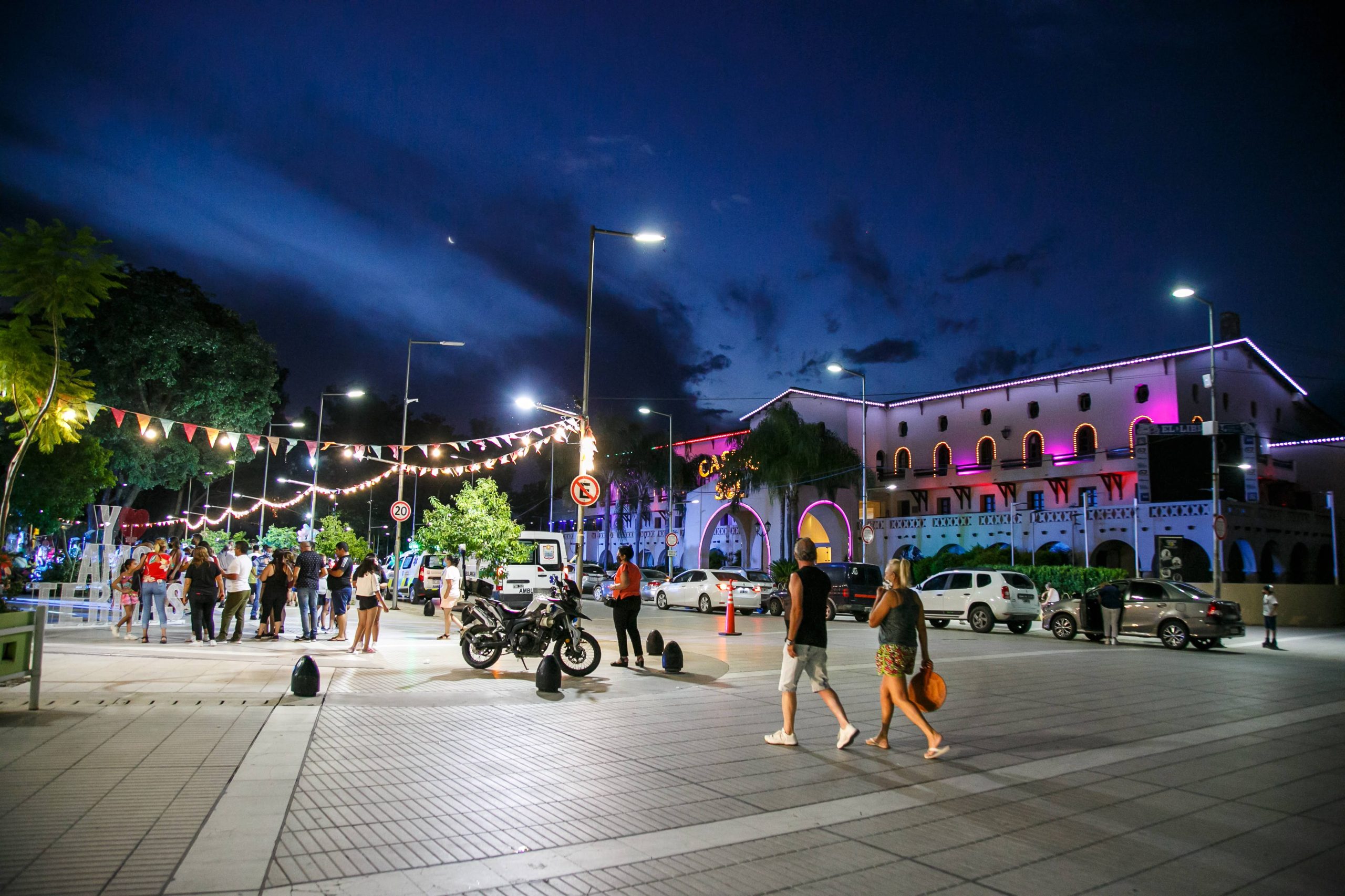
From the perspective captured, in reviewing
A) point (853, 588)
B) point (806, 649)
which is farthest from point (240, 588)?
point (853, 588)

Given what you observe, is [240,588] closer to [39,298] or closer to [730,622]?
[39,298]

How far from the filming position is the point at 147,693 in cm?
995

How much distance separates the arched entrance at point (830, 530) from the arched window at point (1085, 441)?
1277 cm

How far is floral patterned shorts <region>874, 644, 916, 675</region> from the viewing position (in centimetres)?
762

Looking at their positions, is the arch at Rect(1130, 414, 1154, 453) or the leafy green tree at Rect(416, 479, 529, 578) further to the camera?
the arch at Rect(1130, 414, 1154, 453)

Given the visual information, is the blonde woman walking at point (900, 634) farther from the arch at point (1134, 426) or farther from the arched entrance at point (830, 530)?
the arched entrance at point (830, 530)

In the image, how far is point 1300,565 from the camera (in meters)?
41.5

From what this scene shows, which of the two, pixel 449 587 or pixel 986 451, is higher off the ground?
pixel 986 451

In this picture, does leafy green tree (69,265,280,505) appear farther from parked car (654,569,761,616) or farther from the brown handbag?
the brown handbag

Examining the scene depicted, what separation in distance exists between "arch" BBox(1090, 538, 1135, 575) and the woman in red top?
3384 cm

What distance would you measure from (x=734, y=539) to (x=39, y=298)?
47803mm

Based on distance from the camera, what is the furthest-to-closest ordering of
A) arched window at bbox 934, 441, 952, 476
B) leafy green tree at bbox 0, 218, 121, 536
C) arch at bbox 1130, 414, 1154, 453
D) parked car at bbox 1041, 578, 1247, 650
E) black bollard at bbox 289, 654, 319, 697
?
arched window at bbox 934, 441, 952, 476, arch at bbox 1130, 414, 1154, 453, parked car at bbox 1041, 578, 1247, 650, black bollard at bbox 289, 654, 319, 697, leafy green tree at bbox 0, 218, 121, 536

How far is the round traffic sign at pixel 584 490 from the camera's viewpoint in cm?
1548

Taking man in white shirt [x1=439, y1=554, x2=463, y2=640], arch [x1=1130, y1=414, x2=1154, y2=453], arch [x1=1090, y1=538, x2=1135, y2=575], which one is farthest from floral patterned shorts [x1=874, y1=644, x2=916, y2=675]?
arch [x1=1130, y1=414, x2=1154, y2=453]
